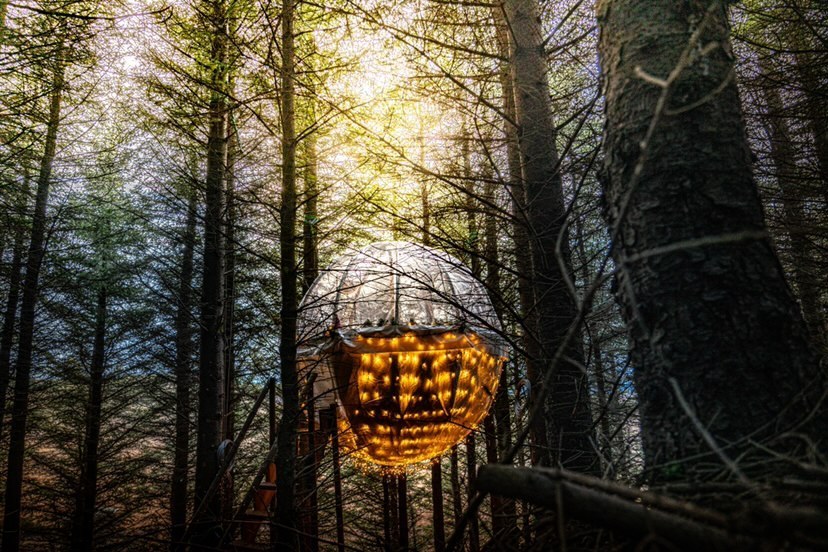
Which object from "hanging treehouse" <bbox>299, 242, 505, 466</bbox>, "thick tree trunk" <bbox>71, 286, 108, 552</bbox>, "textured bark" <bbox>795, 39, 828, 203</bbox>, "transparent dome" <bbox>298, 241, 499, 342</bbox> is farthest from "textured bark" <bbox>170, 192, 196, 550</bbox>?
"textured bark" <bbox>795, 39, 828, 203</bbox>

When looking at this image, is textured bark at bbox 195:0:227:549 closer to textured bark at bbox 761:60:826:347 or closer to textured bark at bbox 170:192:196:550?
textured bark at bbox 170:192:196:550

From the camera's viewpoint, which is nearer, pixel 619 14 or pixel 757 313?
pixel 757 313

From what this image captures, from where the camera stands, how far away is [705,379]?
134 cm

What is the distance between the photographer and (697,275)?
1.41m

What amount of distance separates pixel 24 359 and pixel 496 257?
956cm

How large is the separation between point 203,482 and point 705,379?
24.9ft

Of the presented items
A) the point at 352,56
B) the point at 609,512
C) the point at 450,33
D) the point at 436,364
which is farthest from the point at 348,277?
the point at 609,512

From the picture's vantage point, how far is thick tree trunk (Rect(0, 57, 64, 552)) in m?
7.76

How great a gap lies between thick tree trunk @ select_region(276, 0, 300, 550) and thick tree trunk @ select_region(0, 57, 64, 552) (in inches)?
247

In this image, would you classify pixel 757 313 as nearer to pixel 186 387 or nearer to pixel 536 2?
pixel 536 2

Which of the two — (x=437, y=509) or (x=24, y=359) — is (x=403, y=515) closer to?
(x=437, y=509)

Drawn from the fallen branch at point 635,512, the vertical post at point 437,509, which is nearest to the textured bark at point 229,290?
the vertical post at point 437,509

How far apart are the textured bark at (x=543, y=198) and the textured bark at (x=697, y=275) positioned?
185cm

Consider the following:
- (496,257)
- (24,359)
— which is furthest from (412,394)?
(24,359)
